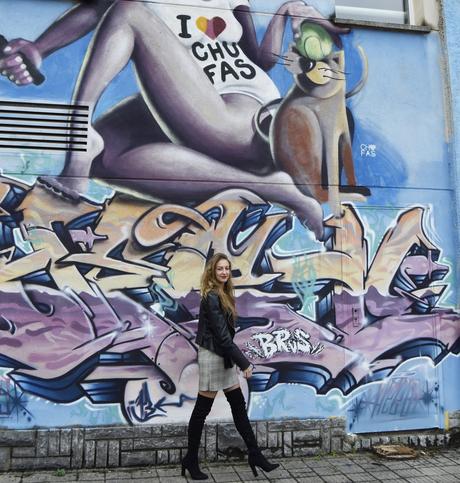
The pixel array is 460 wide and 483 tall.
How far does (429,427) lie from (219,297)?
271cm

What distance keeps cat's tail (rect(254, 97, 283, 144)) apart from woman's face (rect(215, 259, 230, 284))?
60.2 inches

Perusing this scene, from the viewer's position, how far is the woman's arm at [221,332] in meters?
4.29

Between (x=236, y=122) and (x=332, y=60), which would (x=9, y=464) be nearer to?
(x=236, y=122)

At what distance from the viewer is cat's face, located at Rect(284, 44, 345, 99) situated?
547 cm

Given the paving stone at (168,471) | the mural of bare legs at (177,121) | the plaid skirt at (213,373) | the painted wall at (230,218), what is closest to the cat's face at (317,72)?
the painted wall at (230,218)

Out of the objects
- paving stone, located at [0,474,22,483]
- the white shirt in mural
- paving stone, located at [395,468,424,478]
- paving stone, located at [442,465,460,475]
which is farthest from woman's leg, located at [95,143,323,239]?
paving stone, located at [0,474,22,483]

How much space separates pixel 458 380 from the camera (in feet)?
17.9

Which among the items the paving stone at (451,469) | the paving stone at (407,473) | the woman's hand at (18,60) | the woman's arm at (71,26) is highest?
the woman's arm at (71,26)

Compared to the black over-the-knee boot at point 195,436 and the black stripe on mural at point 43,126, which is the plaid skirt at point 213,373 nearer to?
the black over-the-knee boot at point 195,436

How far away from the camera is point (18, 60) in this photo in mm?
4945

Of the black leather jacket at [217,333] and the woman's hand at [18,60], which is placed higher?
the woman's hand at [18,60]

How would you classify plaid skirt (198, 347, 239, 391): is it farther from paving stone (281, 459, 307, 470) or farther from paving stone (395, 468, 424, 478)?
paving stone (395, 468, 424, 478)

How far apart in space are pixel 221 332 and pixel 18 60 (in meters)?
3.14

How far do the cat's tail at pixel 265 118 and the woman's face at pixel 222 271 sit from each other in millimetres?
1530
